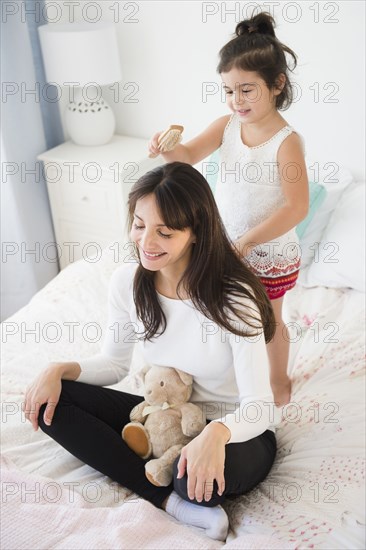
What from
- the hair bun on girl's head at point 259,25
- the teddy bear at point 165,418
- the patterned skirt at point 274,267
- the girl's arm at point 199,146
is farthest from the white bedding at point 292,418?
the hair bun on girl's head at point 259,25

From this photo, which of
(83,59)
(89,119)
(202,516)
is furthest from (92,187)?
(202,516)

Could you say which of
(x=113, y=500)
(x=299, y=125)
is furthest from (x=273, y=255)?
(x=299, y=125)

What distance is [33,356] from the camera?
5.75 feet

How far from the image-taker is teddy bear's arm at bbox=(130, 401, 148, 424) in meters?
1.39

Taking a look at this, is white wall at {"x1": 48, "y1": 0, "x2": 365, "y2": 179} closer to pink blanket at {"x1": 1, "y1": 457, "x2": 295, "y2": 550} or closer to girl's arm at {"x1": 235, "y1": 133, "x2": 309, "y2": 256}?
girl's arm at {"x1": 235, "y1": 133, "x2": 309, "y2": 256}

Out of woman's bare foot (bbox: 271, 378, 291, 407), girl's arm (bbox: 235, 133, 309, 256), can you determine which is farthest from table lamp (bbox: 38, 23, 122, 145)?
woman's bare foot (bbox: 271, 378, 291, 407)

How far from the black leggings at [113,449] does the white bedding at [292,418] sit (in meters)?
0.05

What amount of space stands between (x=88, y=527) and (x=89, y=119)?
1.76 m

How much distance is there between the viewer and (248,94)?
1475 mm

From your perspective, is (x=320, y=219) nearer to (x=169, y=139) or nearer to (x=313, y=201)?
(x=313, y=201)

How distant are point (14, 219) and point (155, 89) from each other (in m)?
0.76

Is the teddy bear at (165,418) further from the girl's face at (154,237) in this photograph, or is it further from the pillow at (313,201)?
the pillow at (313,201)

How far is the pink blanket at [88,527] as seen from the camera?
113cm

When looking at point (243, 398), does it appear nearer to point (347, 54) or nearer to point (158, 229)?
point (158, 229)
